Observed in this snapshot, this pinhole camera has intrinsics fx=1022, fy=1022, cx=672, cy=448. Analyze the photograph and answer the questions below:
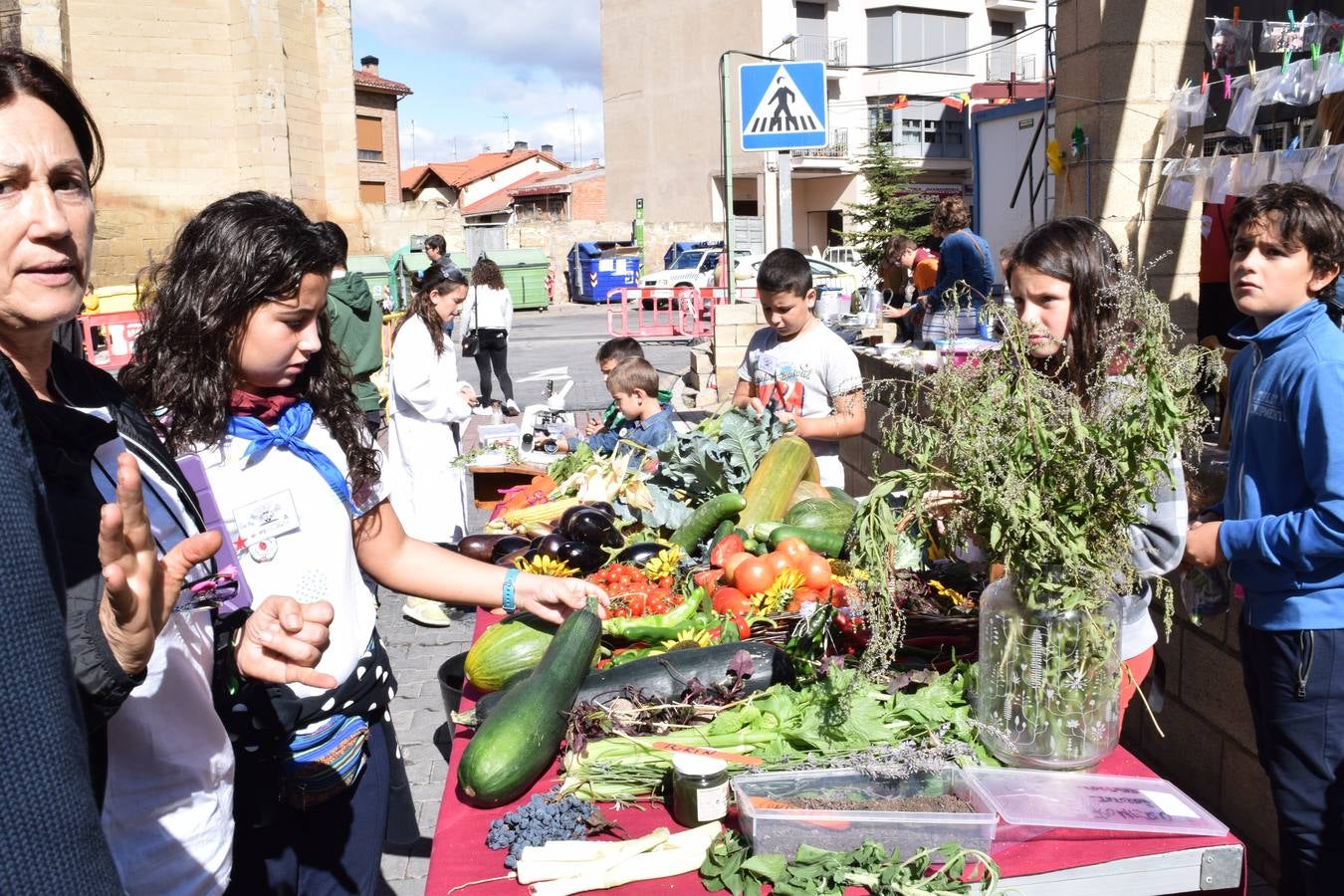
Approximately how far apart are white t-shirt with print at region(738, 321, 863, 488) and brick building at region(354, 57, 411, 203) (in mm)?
50704

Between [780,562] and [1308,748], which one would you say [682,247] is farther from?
[1308,748]

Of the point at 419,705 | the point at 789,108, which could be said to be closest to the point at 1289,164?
the point at 789,108

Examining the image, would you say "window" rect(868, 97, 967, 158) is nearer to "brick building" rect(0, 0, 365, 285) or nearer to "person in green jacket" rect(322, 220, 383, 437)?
"brick building" rect(0, 0, 365, 285)

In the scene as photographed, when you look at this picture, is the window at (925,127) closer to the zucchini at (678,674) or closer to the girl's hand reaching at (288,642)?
the zucchini at (678,674)

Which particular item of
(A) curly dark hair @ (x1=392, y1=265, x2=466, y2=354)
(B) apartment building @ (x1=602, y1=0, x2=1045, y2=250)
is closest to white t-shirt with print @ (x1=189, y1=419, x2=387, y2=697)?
(A) curly dark hair @ (x1=392, y1=265, x2=466, y2=354)

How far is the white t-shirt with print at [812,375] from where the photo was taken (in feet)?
16.9

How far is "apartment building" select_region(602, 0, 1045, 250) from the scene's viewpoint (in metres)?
46.4

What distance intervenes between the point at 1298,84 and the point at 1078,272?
18.5 feet

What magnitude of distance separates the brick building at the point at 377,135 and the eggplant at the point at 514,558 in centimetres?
5162

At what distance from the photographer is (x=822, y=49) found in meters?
47.2

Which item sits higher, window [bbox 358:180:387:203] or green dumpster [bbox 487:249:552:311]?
window [bbox 358:180:387:203]

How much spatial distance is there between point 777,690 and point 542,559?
1336 mm

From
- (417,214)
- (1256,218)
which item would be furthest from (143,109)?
(1256,218)

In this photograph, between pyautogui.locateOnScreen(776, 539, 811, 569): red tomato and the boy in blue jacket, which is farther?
pyautogui.locateOnScreen(776, 539, 811, 569): red tomato
